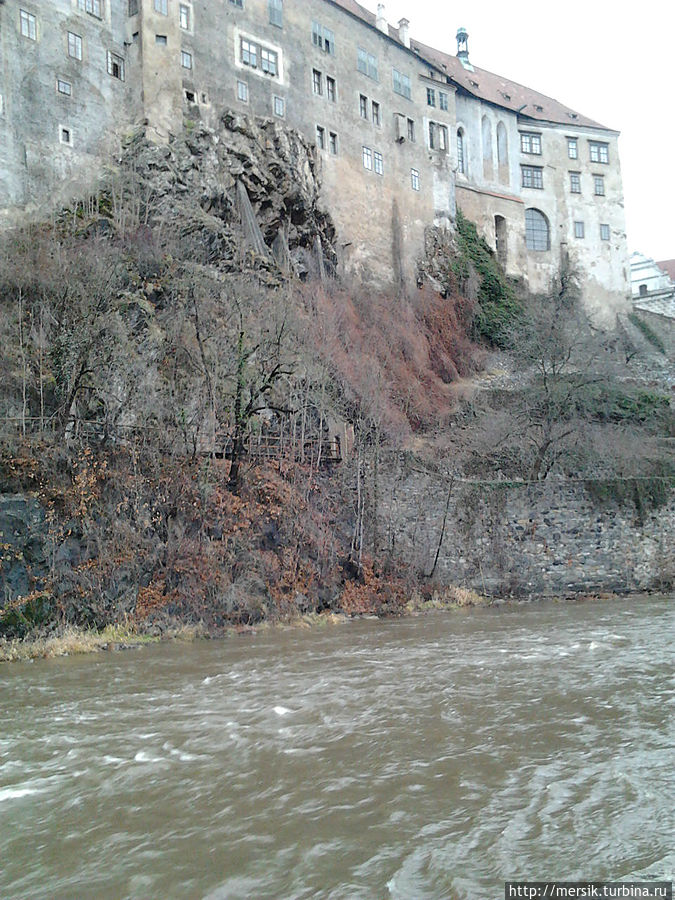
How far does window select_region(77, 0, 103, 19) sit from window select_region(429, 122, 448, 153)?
19.3 m

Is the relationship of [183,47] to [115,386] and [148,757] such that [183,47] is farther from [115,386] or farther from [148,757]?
[148,757]

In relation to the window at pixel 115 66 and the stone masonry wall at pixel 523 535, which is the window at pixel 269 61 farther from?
the stone masonry wall at pixel 523 535

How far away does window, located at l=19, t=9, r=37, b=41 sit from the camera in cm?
2744

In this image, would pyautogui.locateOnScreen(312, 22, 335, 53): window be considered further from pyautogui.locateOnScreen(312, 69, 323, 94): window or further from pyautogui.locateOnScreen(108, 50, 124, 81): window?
pyautogui.locateOnScreen(108, 50, 124, 81): window

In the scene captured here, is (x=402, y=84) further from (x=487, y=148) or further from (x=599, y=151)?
(x=599, y=151)

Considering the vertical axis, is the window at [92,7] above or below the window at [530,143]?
below

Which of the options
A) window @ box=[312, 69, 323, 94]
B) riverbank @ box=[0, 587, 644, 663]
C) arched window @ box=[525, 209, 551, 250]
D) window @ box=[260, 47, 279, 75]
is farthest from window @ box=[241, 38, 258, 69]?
riverbank @ box=[0, 587, 644, 663]

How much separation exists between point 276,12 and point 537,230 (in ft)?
69.1

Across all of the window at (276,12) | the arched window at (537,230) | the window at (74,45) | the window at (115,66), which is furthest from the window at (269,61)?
the arched window at (537,230)

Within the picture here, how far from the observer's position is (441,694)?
1077 centimetres

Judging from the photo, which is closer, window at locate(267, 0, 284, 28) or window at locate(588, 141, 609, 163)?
window at locate(267, 0, 284, 28)

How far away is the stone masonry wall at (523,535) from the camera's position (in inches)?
928

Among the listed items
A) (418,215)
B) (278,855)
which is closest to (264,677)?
(278,855)

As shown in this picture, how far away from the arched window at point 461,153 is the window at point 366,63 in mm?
7609
